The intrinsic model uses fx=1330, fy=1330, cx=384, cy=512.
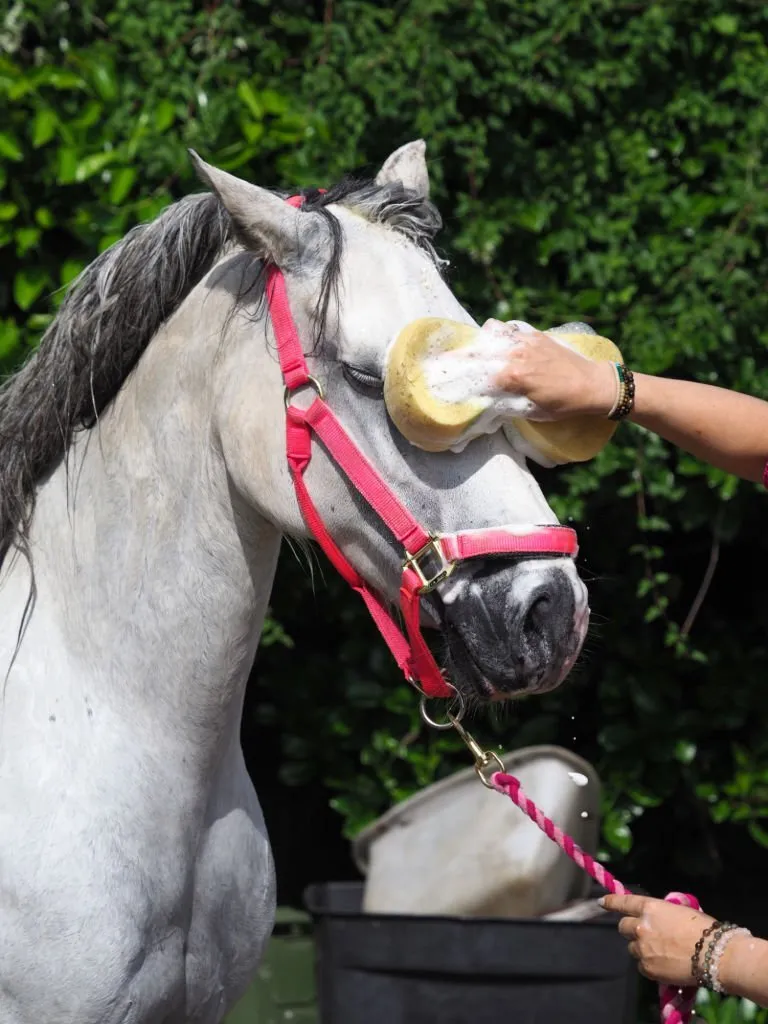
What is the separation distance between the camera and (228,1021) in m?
3.77

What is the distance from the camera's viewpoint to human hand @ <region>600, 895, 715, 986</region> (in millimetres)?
1765

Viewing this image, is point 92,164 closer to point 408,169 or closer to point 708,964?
point 408,169

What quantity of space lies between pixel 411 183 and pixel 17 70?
1699 millimetres

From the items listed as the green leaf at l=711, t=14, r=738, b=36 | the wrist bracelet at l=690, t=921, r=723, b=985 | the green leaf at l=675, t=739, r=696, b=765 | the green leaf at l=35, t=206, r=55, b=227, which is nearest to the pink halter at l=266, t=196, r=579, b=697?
the wrist bracelet at l=690, t=921, r=723, b=985

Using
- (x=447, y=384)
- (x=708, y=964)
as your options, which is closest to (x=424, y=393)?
(x=447, y=384)

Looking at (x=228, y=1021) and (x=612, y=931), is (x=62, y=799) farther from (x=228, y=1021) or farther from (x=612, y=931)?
(x=228, y=1021)

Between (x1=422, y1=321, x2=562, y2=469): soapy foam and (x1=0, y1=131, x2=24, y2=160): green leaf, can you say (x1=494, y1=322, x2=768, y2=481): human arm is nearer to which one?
(x1=422, y1=321, x2=562, y2=469): soapy foam

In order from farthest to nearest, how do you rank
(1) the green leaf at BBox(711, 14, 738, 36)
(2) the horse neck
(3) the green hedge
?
(1) the green leaf at BBox(711, 14, 738, 36)
(3) the green hedge
(2) the horse neck

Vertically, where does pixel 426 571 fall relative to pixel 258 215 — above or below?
below

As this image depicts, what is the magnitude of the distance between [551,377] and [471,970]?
5.40 ft

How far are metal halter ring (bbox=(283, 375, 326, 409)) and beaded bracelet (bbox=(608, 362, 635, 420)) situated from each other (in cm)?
39

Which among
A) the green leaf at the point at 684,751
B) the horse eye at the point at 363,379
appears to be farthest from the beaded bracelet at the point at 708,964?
the green leaf at the point at 684,751

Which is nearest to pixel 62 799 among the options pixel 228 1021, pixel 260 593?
pixel 260 593

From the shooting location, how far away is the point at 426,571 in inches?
68.2
